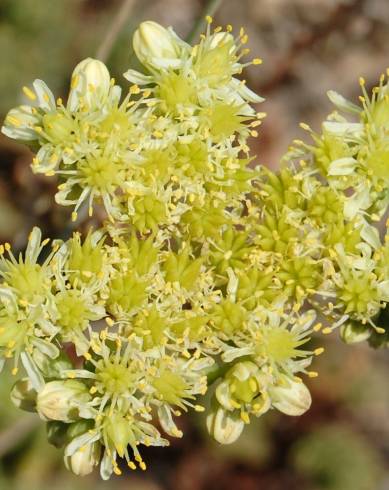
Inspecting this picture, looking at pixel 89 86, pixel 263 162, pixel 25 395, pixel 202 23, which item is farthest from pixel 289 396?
pixel 263 162

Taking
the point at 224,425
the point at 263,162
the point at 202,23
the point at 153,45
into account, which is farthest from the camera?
the point at 263,162

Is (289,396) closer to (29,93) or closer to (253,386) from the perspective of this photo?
(253,386)

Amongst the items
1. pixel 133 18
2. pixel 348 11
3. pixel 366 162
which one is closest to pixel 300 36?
pixel 348 11

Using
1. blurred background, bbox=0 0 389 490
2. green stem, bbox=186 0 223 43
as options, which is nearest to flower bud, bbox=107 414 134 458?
blurred background, bbox=0 0 389 490

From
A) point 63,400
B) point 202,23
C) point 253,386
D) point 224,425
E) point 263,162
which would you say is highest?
point 202,23

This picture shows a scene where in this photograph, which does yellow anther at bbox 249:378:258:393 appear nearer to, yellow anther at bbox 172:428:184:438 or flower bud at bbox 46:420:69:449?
yellow anther at bbox 172:428:184:438

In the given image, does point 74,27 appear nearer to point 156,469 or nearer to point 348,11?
point 348,11
